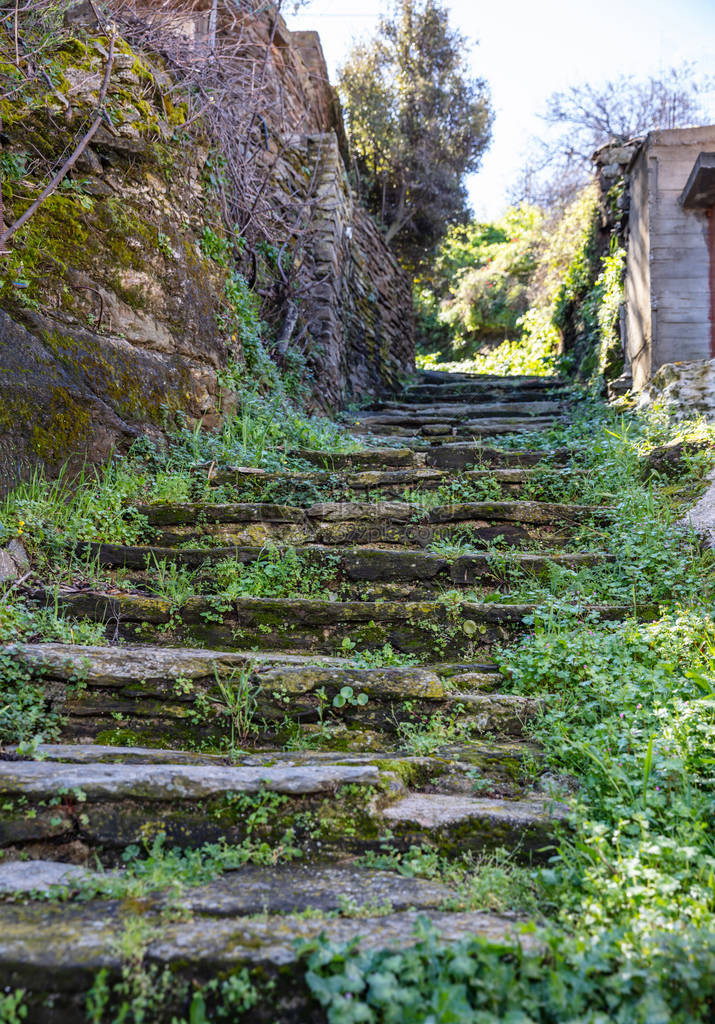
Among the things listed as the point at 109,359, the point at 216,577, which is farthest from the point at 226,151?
the point at 216,577

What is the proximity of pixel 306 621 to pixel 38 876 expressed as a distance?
1440 millimetres

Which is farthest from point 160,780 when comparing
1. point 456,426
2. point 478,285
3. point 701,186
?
point 478,285

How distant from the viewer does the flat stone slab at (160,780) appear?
162cm

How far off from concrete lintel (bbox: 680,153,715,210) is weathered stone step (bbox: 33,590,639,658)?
479 centimetres

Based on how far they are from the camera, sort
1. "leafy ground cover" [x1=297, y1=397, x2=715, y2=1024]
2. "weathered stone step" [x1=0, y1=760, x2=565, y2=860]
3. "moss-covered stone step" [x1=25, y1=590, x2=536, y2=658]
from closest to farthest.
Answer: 1. "leafy ground cover" [x1=297, y1=397, x2=715, y2=1024]
2. "weathered stone step" [x1=0, y1=760, x2=565, y2=860]
3. "moss-covered stone step" [x1=25, y1=590, x2=536, y2=658]

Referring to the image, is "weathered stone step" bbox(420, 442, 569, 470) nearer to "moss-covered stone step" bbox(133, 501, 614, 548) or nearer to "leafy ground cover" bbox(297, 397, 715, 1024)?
"moss-covered stone step" bbox(133, 501, 614, 548)

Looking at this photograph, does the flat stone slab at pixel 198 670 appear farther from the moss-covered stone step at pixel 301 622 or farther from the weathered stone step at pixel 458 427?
the weathered stone step at pixel 458 427

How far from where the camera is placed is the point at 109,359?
3.84 metres

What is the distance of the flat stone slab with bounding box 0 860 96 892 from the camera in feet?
4.53

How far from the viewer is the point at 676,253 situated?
6125 mm

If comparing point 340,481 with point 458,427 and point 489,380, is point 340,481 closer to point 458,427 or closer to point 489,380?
point 458,427

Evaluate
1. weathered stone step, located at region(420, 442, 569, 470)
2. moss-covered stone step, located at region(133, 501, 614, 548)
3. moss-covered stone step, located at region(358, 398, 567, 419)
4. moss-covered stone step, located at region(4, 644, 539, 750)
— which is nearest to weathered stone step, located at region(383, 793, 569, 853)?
moss-covered stone step, located at region(4, 644, 539, 750)

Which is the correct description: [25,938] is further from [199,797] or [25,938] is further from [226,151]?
[226,151]

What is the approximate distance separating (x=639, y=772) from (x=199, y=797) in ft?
3.70
